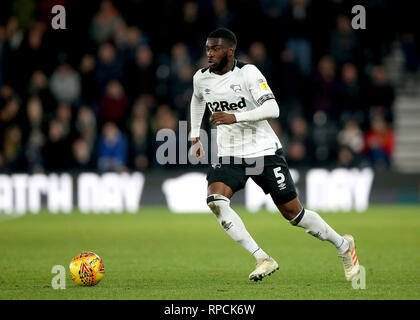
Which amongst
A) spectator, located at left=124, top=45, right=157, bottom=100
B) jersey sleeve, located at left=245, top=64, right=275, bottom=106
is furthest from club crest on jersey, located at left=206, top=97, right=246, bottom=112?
spectator, located at left=124, top=45, right=157, bottom=100

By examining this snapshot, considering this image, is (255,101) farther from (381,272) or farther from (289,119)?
(289,119)

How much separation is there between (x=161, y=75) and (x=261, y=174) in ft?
37.0

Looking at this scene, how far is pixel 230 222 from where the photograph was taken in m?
8.13

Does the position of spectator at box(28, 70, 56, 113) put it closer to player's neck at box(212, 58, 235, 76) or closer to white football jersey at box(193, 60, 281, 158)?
white football jersey at box(193, 60, 281, 158)

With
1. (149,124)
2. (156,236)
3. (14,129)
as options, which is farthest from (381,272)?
(14,129)

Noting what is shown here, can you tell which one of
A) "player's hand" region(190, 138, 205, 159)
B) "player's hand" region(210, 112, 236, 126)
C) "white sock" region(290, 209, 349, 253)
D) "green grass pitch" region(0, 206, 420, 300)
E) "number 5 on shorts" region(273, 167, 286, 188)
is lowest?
"green grass pitch" region(0, 206, 420, 300)

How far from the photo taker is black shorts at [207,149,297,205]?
8.20 meters

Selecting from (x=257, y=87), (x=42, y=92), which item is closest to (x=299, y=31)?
(x=42, y=92)

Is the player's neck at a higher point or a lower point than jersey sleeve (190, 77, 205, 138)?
higher

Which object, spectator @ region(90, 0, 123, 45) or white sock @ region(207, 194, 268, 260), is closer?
white sock @ region(207, 194, 268, 260)

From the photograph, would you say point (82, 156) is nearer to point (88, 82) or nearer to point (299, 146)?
point (88, 82)

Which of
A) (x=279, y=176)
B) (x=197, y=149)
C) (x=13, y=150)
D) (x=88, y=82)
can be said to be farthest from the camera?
(x=88, y=82)

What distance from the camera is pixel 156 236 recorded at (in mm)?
13172

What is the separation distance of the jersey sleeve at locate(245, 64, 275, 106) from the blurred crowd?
9019 mm
